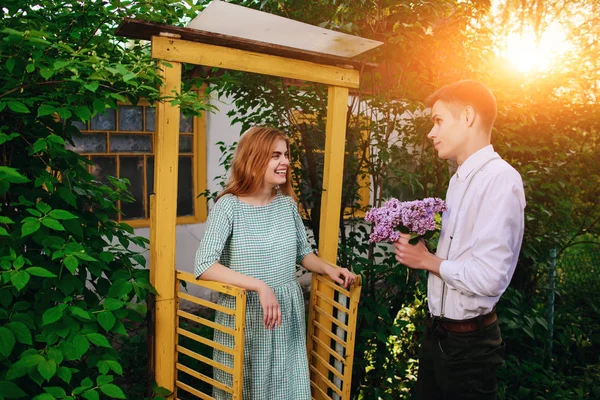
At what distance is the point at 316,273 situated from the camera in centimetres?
312

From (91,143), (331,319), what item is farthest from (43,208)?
(91,143)

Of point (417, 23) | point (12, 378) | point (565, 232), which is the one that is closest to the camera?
point (12, 378)

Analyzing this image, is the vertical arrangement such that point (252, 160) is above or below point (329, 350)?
above

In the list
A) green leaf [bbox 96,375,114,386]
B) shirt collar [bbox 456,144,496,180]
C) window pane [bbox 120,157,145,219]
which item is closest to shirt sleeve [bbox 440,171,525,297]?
shirt collar [bbox 456,144,496,180]

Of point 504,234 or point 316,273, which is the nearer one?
point 504,234

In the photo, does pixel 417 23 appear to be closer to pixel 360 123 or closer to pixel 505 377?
pixel 360 123

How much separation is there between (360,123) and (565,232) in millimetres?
2371

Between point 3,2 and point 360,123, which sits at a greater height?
point 3,2

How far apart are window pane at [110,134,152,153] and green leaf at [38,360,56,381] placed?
442 centimetres

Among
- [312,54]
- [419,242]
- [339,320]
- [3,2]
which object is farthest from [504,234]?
[3,2]

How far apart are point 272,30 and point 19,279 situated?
1.70 metres

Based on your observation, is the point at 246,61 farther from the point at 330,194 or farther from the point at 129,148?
the point at 129,148

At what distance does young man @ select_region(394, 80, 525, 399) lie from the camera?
6.78 ft

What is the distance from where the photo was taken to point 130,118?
6043mm
